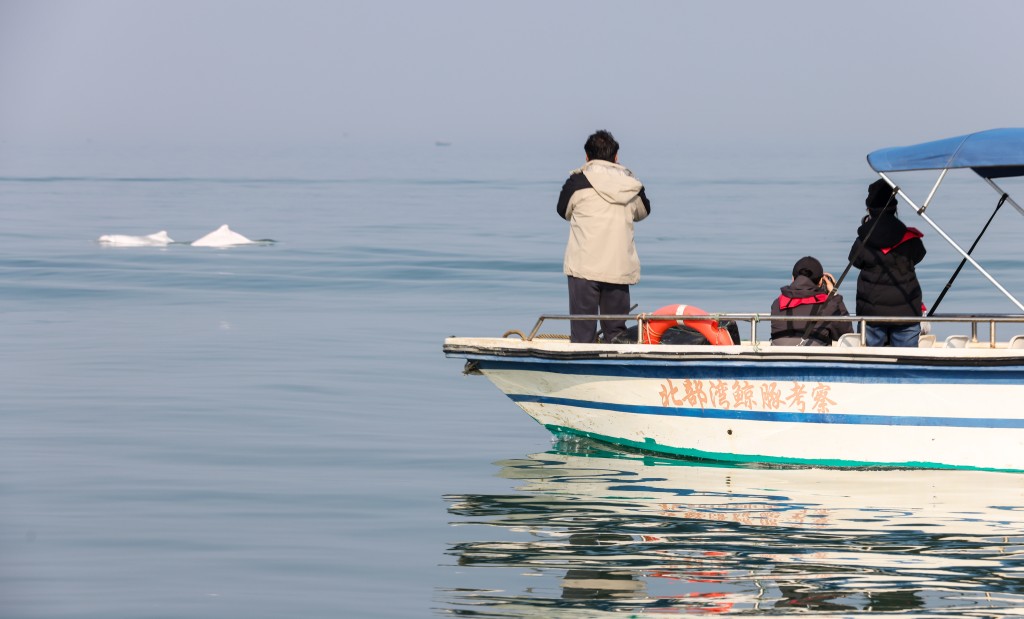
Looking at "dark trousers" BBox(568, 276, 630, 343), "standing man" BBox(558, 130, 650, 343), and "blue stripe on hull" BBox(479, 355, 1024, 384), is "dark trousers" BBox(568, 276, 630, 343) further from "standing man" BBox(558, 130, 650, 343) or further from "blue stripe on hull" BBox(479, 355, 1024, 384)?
"blue stripe on hull" BBox(479, 355, 1024, 384)

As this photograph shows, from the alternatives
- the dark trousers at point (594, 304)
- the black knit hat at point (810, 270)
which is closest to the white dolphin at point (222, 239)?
the dark trousers at point (594, 304)

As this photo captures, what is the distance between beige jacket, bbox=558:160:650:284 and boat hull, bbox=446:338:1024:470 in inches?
27.6

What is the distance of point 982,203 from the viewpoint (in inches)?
2217

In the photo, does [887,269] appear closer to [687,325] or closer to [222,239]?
[687,325]

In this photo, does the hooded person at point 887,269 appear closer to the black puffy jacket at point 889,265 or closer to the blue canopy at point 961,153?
the black puffy jacket at point 889,265

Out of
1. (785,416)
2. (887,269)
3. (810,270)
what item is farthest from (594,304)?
(887,269)

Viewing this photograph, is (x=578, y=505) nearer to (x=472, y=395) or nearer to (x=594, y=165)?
(x=594, y=165)

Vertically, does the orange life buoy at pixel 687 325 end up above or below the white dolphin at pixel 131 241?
below

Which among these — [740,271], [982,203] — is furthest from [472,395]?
[982,203]


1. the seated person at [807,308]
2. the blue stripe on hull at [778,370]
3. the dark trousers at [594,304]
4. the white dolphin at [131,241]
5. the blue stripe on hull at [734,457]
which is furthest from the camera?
the white dolphin at [131,241]

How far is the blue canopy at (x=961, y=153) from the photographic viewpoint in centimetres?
995

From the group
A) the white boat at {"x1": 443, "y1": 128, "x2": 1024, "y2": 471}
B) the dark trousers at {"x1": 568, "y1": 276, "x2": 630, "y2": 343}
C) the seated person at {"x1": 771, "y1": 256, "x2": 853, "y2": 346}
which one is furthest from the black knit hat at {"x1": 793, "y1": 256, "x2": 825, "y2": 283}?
the dark trousers at {"x1": 568, "y1": 276, "x2": 630, "y2": 343}

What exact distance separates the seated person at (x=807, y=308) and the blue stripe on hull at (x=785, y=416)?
610 mm

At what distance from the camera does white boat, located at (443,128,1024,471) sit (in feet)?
32.6
